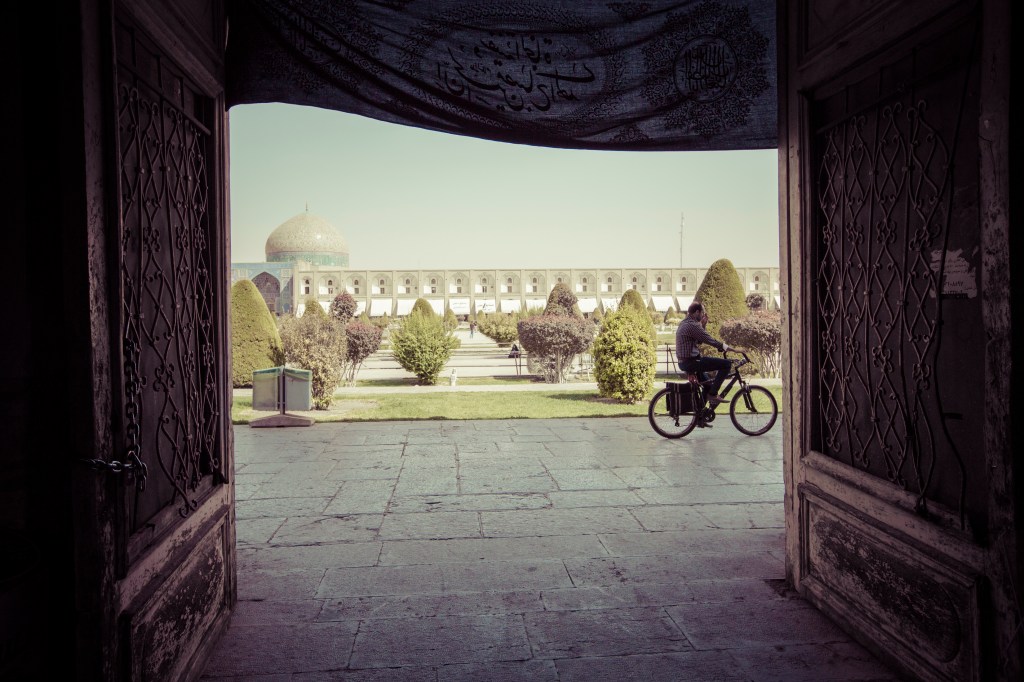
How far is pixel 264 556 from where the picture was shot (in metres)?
3.40

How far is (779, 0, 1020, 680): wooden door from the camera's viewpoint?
1.77m

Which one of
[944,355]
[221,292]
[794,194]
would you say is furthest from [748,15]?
[221,292]

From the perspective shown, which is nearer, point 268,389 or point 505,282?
point 268,389

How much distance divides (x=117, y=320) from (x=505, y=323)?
74.8ft

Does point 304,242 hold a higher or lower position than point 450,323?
higher

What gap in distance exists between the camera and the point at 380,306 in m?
55.9

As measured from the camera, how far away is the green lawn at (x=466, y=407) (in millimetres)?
8359

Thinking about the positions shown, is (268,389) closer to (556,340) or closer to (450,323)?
(556,340)

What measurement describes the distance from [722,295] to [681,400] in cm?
941

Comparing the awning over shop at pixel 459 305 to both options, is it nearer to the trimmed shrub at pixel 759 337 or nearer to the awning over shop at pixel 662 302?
the awning over shop at pixel 662 302

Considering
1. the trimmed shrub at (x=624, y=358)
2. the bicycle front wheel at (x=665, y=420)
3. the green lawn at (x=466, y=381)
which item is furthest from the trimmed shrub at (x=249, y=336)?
the bicycle front wheel at (x=665, y=420)

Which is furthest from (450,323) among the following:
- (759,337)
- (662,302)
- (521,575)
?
(662,302)

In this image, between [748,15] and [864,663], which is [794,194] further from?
[864,663]

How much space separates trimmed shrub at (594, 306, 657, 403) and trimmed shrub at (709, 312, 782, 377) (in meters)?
3.68
